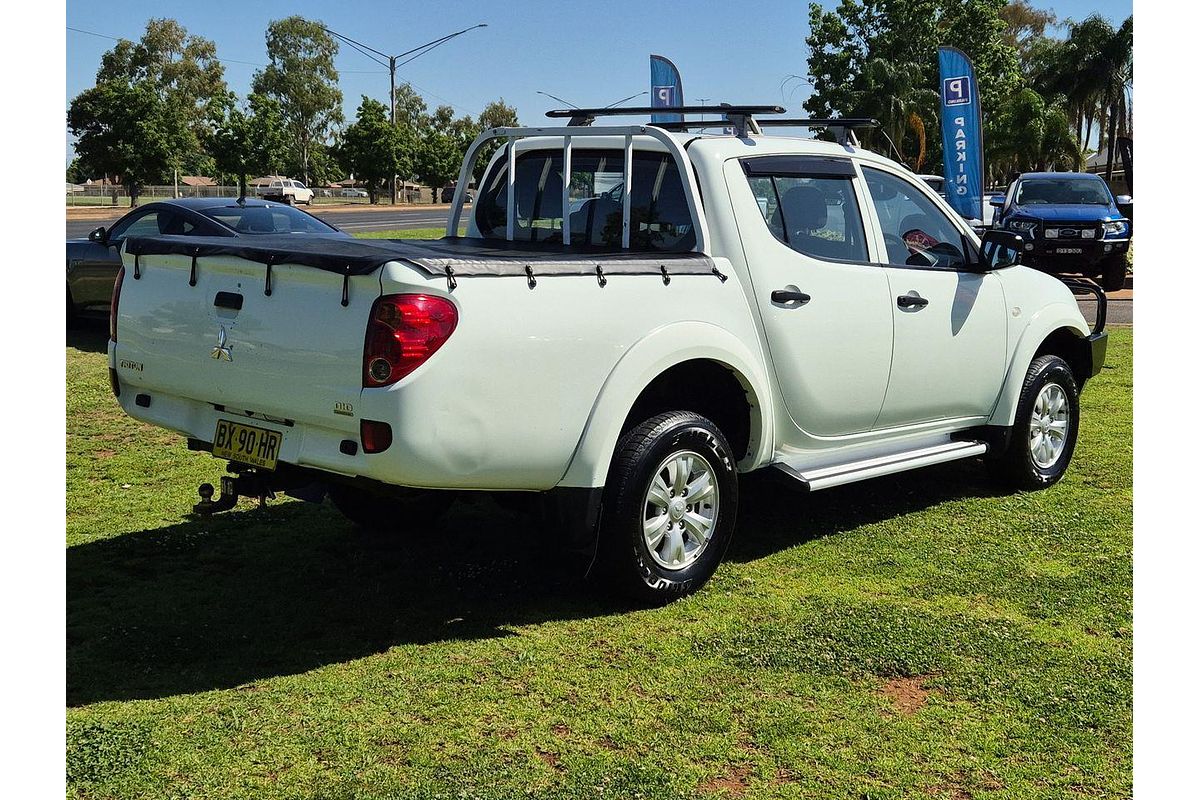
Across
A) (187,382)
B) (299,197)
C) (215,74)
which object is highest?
(215,74)

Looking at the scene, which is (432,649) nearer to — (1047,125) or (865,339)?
(865,339)

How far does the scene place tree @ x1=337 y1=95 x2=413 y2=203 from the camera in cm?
6719

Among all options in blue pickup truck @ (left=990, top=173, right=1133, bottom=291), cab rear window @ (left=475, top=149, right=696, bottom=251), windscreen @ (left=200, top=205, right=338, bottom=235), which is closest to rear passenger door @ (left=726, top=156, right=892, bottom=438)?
cab rear window @ (left=475, top=149, right=696, bottom=251)

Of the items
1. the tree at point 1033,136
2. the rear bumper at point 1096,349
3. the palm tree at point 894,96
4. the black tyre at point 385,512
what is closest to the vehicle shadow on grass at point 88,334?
the black tyre at point 385,512

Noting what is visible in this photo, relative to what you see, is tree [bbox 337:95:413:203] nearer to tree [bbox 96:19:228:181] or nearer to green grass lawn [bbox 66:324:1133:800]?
tree [bbox 96:19:228:181]

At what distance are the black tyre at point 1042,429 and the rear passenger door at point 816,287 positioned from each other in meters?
1.26

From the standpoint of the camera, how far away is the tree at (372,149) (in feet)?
220

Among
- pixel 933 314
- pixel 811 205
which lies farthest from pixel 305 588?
pixel 933 314

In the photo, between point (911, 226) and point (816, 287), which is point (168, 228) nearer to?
point (911, 226)

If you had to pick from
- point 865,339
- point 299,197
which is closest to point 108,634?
point 865,339

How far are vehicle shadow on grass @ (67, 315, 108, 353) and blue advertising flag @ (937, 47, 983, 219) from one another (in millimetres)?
15655

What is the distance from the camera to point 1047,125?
6025 cm

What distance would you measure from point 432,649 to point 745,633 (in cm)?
121

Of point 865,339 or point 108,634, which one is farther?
point 865,339
